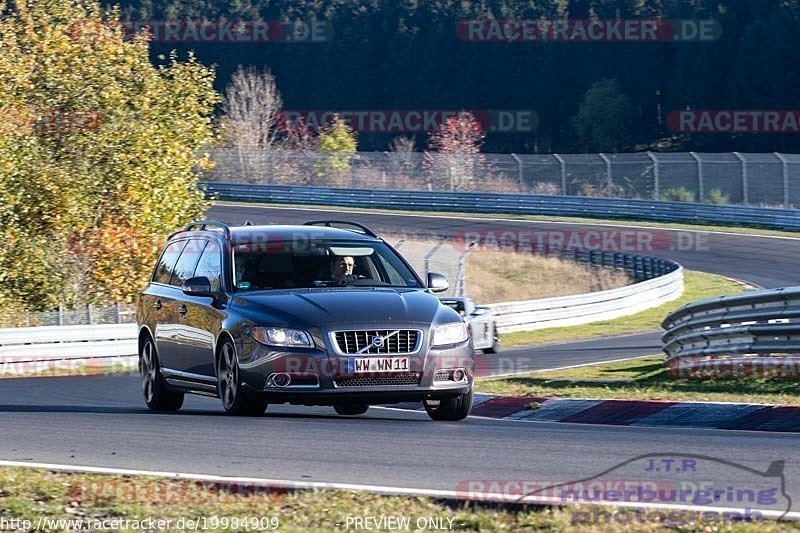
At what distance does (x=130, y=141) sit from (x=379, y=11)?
76.0 metres

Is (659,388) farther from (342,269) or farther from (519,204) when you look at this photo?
(519,204)

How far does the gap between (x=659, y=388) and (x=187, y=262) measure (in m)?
5.07

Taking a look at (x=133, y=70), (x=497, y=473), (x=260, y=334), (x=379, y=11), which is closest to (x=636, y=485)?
(x=497, y=473)

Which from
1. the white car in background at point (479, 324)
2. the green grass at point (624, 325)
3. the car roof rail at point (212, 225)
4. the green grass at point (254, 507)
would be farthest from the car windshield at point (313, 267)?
the green grass at point (624, 325)

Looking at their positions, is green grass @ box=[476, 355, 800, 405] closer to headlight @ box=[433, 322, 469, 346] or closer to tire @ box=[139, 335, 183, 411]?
headlight @ box=[433, 322, 469, 346]

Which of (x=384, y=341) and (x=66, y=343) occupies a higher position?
(x=384, y=341)

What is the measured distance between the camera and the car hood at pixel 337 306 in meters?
10.4

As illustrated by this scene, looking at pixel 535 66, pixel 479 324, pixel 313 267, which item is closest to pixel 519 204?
pixel 479 324

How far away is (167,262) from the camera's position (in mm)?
13070

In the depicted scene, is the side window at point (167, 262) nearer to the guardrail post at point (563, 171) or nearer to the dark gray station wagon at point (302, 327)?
the dark gray station wagon at point (302, 327)

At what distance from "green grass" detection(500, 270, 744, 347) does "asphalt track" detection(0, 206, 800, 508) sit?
1675cm

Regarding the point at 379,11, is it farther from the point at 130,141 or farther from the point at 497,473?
the point at 497,473

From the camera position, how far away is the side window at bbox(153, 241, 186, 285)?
Answer: 1288 cm

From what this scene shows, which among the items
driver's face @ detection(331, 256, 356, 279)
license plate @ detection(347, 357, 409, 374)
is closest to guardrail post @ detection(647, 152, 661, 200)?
driver's face @ detection(331, 256, 356, 279)
